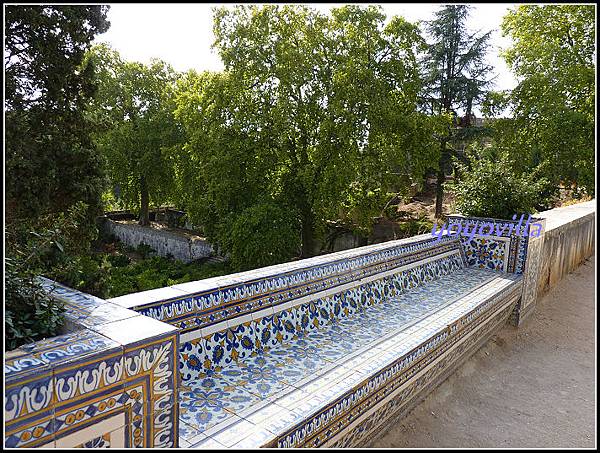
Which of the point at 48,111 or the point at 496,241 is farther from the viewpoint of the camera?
the point at 48,111

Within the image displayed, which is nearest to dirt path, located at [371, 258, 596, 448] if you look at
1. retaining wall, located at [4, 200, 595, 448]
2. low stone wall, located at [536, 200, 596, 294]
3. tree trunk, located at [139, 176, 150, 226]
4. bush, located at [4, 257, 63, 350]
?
low stone wall, located at [536, 200, 596, 294]

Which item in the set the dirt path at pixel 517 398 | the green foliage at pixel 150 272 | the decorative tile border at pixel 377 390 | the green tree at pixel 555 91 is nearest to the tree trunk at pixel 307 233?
the green foliage at pixel 150 272

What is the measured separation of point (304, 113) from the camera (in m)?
13.5

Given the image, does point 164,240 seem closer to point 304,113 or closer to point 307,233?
point 307,233

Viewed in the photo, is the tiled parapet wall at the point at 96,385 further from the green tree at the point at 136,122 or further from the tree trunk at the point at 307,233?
the green tree at the point at 136,122

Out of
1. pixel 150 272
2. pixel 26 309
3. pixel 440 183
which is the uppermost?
pixel 440 183

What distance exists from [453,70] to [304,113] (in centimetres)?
791

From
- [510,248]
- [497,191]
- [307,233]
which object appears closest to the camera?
[510,248]

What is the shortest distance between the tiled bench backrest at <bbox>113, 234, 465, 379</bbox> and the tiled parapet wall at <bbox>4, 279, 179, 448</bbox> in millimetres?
797

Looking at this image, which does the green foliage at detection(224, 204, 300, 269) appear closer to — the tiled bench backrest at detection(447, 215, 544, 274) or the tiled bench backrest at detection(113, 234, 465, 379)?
the tiled bench backrest at detection(447, 215, 544, 274)

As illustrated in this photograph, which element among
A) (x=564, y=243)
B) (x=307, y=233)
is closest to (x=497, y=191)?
(x=564, y=243)

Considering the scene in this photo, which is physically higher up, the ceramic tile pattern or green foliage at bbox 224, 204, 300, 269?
the ceramic tile pattern

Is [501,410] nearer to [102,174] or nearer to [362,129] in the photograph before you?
[102,174]

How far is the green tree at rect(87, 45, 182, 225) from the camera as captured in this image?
18781 mm
